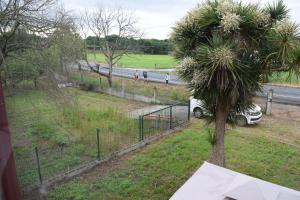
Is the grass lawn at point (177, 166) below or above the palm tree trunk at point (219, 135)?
below

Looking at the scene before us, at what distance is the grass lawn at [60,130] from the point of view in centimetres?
746

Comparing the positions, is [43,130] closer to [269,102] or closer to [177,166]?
[177,166]

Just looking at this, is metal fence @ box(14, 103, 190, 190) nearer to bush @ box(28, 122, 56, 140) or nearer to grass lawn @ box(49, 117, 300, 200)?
grass lawn @ box(49, 117, 300, 200)

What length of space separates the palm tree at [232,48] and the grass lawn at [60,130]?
160 inches

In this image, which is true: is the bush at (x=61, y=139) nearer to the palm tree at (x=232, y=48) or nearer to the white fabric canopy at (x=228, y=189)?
the palm tree at (x=232, y=48)

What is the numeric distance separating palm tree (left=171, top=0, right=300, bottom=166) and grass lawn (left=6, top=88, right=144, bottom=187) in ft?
13.4

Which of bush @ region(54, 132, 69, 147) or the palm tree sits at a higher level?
the palm tree

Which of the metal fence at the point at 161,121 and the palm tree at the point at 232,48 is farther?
the metal fence at the point at 161,121

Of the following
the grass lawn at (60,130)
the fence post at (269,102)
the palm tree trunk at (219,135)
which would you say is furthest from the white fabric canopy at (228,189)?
the fence post at (269,102)

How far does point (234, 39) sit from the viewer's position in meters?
5.58

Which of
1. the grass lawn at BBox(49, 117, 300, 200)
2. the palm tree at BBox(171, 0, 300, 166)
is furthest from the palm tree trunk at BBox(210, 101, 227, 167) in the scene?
the grass lawn at BBox(49, 117, 300, 200)

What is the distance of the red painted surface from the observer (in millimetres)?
1617

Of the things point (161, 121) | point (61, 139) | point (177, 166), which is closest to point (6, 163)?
point (177, 166)

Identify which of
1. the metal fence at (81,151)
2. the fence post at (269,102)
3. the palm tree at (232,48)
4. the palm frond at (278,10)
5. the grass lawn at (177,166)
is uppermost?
the palm frond at (278,10)
